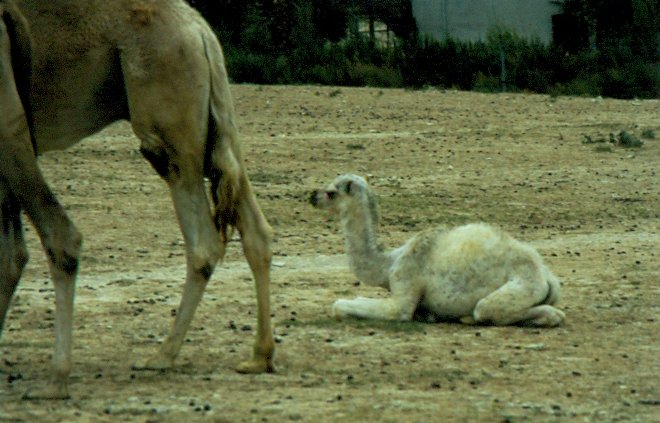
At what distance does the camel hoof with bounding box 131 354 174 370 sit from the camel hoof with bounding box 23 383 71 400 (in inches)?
29.7

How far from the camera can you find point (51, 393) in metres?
6.87

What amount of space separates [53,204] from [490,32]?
2640cm

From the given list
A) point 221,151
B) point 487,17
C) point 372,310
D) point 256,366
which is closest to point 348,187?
point 372,310

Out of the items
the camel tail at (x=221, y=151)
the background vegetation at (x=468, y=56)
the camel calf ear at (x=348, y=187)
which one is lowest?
the background vegetation at (x=468, y=56)

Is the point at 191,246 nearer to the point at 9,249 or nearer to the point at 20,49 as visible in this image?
the point at 9,249

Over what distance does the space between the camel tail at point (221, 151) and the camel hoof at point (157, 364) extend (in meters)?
0.65

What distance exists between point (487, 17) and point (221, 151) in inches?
1191

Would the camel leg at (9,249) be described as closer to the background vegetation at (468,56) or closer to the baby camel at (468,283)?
the baby camel at (468,283)

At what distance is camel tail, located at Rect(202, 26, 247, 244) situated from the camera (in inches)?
298

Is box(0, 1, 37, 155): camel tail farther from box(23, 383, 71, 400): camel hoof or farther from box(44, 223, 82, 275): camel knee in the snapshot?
box(23, 383, 71, 400): camel hoof

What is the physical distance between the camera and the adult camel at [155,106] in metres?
7.43

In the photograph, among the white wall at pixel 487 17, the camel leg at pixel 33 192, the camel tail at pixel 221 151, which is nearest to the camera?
the camel leg at pixel 33 192

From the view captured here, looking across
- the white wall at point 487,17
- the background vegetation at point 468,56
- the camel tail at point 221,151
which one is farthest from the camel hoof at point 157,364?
the white wall at point 487,17

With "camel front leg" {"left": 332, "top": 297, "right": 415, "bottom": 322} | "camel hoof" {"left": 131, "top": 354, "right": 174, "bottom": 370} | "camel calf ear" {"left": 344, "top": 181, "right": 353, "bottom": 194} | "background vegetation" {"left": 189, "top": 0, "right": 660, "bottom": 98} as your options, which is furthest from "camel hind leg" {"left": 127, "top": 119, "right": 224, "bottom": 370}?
"background vegetation" {"left": 189, "top": 0, "right": 660, "bottom": 98}
